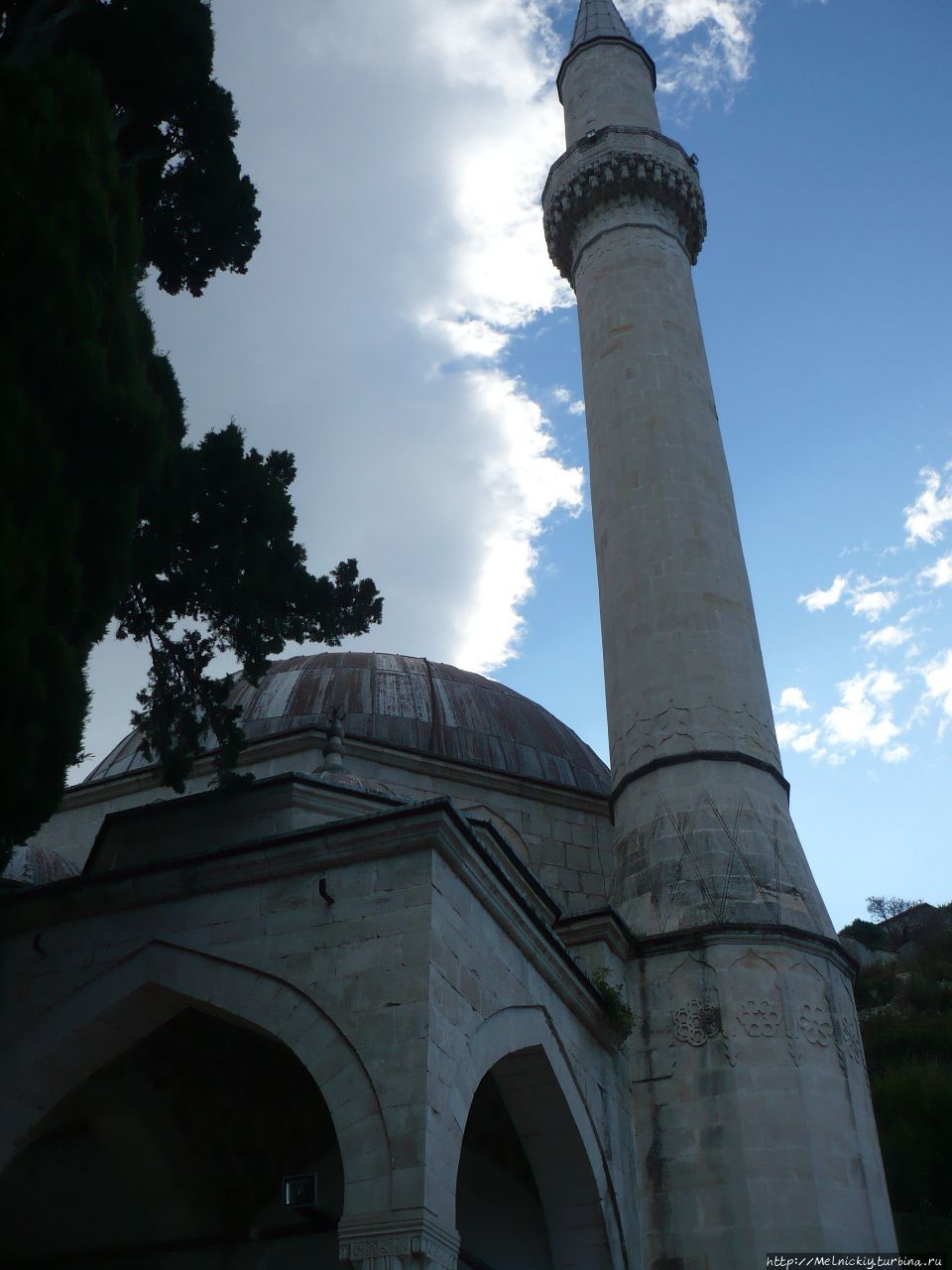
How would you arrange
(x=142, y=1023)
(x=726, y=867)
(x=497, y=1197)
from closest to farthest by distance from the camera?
1. (x=142, y=1023)
2. (x=497, y=1197)
3. (x=726, y=867)

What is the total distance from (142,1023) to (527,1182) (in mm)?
3840

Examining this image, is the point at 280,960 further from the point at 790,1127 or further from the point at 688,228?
the point at 688,228

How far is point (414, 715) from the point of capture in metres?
14.4

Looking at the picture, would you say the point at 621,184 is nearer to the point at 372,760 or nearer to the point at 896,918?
the point at 372,760

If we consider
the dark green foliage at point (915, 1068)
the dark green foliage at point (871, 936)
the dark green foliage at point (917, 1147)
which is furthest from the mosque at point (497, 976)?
the dark green foliage at point (871, 936)

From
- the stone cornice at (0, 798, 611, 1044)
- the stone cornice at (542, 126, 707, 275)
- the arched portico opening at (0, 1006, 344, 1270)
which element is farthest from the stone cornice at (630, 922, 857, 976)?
the stone cornice at (542, 126, 707, 275)

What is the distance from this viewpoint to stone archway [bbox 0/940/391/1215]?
5.91 metres

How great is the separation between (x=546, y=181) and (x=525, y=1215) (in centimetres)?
1168

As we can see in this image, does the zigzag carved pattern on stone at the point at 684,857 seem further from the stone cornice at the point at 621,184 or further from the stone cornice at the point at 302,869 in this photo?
the stone cornice at the point at 621,184

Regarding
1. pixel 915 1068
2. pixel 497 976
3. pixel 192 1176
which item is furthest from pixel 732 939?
pixel 915 1068

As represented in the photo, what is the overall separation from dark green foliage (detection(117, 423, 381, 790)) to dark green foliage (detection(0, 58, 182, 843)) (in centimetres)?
173

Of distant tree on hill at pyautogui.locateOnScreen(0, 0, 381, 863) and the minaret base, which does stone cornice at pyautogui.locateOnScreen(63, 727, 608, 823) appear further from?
the minaret base

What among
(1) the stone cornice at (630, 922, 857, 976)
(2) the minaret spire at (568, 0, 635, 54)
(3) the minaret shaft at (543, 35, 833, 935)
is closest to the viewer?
(1) the stone cornice at (630, 922, 857, 976)

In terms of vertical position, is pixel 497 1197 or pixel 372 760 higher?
pixel 372 760
